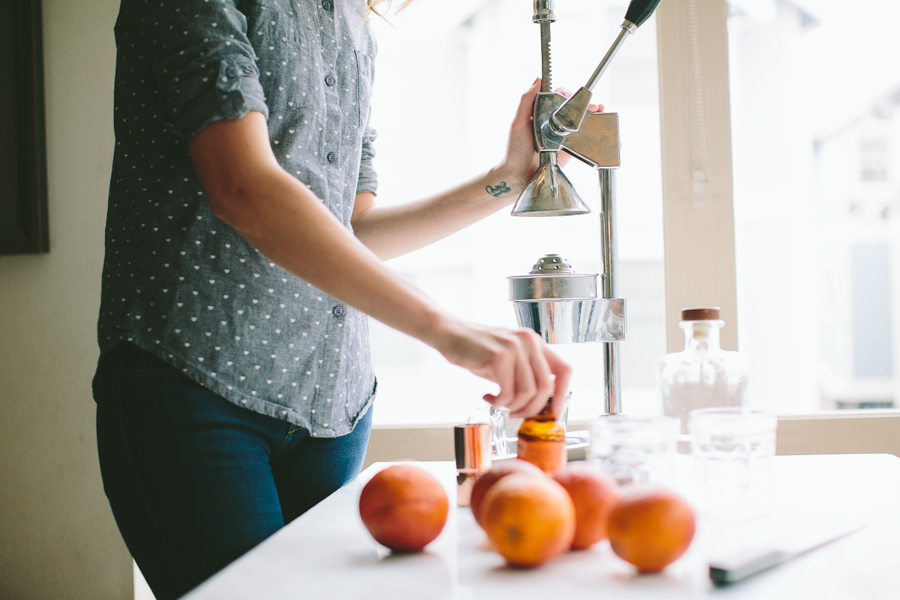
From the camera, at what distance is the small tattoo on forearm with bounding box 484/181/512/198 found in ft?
3.56

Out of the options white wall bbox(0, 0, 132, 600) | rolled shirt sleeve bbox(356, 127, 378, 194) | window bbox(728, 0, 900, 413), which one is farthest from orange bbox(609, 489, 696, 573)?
white wall bbox(0, 0, 132, 600)

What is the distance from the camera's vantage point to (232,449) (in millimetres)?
736

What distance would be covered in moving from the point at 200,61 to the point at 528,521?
53 centimetres

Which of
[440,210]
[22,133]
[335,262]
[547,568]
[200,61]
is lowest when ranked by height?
[547,568]

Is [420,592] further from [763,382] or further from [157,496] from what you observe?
[763,382]

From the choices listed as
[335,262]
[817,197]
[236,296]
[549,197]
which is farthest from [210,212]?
[817,197]

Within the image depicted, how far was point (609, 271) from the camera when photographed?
3.02ft

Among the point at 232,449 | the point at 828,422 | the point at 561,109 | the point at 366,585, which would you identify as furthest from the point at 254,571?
the point at 828,422

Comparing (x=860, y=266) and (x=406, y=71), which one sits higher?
(x=406, y=71)

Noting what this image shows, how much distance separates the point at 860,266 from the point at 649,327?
1.74 ft

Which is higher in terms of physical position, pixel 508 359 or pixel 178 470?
pixel 508 359

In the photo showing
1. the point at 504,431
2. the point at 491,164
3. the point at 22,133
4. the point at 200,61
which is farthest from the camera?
the point at 491,164

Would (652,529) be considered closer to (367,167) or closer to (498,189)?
(498,189)

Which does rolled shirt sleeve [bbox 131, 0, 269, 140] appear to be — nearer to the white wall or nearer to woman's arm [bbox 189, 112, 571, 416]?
woman's arm [bbox 189, 112, 571, 416]
